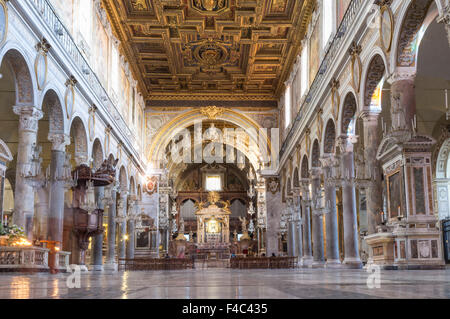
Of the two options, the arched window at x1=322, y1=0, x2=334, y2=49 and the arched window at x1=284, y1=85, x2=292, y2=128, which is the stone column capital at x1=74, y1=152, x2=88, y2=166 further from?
the arched window at x1=284, y1=85, x2=292, y2=128

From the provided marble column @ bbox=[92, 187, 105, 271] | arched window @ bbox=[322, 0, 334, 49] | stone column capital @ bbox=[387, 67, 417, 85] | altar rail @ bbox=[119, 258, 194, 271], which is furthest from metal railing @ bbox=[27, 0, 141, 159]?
stone column capital @ bbox=[387, 67, 417, 85]

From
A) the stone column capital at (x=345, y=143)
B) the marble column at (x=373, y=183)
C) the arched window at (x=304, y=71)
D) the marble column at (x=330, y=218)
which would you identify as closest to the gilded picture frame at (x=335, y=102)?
the stone column capital at (x=345, y=143)

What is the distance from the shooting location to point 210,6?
Answer: 21.6 m

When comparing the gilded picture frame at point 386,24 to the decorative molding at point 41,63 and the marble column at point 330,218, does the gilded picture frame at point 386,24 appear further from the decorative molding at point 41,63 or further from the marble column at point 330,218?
the decorative molding at point 41,63

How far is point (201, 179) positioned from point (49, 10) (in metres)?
35.9

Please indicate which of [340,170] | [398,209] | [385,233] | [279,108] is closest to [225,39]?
[279,108]

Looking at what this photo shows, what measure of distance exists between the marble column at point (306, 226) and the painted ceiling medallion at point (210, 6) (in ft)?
29.2

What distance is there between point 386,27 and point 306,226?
14950 millimetres

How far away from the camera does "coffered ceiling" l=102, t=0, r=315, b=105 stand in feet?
71.3

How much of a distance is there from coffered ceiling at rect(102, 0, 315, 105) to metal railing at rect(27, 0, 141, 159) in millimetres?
3849

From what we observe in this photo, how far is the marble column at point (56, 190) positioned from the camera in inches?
592

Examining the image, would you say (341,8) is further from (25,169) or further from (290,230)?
(290,230)

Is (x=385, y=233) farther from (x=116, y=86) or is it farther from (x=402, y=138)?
(x=116, y=86)

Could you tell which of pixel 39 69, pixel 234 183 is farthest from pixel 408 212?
pixel 234 183
